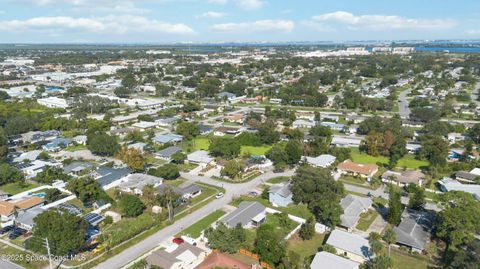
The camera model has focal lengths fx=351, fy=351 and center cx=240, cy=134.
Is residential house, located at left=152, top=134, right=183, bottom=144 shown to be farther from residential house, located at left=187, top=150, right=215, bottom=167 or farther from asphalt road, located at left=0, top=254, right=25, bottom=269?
asphalt road, located at left=0, top=254, right=25, bottom=269

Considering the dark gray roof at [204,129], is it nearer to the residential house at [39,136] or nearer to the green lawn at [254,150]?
the green lawn at [254,150]

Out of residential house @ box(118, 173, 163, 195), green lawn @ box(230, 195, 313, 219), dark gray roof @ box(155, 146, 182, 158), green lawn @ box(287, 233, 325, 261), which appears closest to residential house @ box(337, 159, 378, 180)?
green lawn @ box(230, 195, 313, 219)

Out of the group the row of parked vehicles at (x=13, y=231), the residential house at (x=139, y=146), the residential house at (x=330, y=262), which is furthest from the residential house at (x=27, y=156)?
the residential house at (x=330, y=262)

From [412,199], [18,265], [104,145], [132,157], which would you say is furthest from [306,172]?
[104,145]

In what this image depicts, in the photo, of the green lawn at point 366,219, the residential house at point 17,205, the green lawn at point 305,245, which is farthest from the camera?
the residential house at point 17,205

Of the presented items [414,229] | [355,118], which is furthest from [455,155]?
[414,229]

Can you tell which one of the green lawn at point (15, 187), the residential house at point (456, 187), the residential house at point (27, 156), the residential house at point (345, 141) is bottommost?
the green lawn at point (15, 187)
